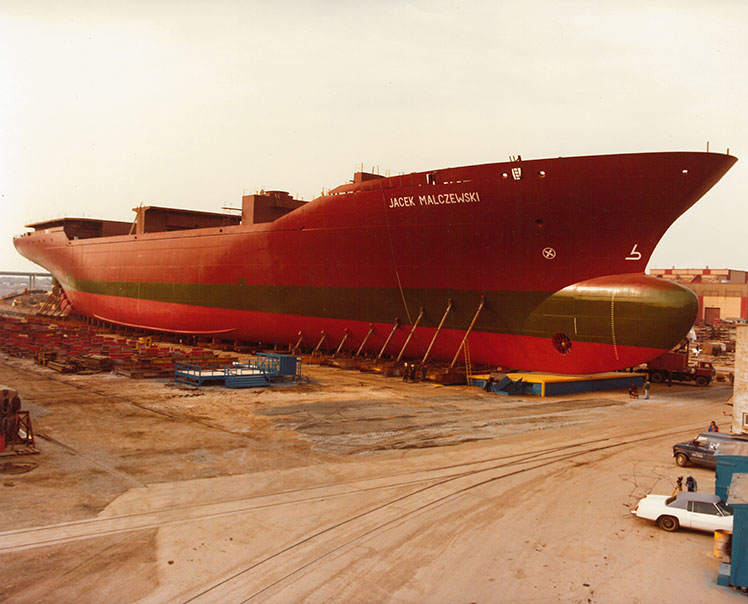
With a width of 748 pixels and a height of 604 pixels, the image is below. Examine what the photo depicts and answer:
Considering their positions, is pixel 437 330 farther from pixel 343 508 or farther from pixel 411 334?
pixel 343 508

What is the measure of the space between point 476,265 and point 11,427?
16.7 meters

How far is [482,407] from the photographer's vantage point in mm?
19891

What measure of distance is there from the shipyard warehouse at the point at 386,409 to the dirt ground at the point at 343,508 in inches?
2.1

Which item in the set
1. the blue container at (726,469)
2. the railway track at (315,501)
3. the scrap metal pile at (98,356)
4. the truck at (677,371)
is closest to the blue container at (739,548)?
the blue container at (726,469)

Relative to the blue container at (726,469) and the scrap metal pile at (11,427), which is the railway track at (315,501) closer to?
the blue container at (726,469)

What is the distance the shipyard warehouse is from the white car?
0.88ft

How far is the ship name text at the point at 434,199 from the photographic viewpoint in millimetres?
23281

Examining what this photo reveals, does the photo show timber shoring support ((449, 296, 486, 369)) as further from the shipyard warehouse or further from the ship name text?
the ship name text

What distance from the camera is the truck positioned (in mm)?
28859

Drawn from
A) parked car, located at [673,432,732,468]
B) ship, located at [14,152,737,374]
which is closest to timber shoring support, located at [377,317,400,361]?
ship, located at [14,152,737,374]

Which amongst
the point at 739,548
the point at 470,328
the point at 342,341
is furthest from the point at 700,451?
the point at 342,341

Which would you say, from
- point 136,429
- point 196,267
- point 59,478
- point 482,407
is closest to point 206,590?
point 59,478

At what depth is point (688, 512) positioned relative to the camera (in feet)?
32.3

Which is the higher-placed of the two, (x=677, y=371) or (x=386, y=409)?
(x=677, y=371)
